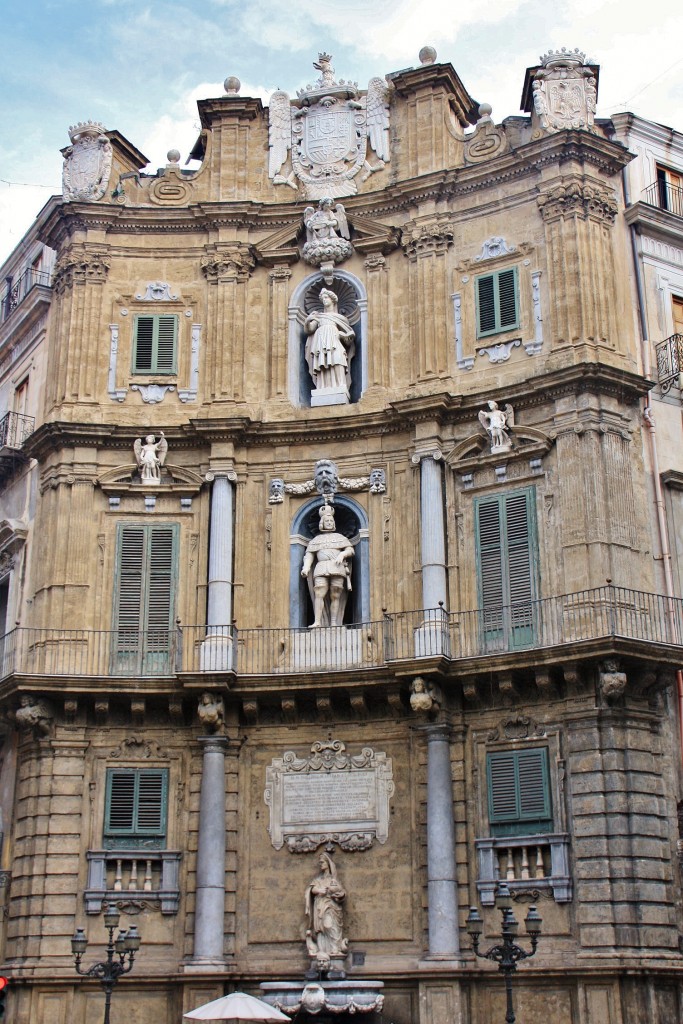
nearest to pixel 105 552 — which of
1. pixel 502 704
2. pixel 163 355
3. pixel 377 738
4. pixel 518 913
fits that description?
pixel 163 355

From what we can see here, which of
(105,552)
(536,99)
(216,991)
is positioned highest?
(536,99)

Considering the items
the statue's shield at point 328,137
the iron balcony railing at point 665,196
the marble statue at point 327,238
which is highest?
the statue's shield at point 328,137

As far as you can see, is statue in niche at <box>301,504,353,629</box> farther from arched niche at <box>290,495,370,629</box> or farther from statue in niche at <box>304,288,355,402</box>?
statue in niche at <box>304,288,355,402</box>

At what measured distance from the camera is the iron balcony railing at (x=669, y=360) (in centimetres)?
2459

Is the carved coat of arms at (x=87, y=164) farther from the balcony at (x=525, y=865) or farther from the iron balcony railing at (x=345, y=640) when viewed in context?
the balcony at (x=525, y=865)

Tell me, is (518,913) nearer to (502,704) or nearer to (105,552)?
(502,704)

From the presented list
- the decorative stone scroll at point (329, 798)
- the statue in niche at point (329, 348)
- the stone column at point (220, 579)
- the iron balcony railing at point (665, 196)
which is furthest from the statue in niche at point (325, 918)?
the iron balcony railing at point (665, 196)

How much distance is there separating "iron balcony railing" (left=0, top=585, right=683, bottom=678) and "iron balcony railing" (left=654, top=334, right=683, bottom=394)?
13.1 feet

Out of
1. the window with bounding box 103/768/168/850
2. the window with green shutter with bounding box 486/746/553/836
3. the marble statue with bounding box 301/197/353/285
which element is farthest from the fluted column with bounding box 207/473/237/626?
the window with green shutter with bounding box 486/746/553/836

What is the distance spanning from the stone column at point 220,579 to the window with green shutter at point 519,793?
4.83 metres

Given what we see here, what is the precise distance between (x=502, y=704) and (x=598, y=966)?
4384mm

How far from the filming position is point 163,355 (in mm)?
26688

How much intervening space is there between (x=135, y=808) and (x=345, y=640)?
4.53m

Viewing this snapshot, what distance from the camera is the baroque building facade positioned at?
21938mm
